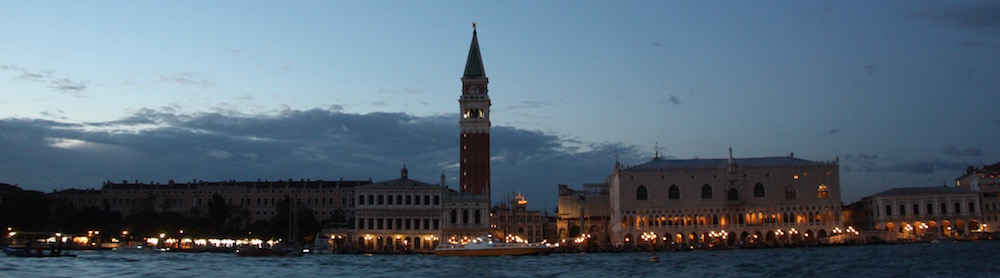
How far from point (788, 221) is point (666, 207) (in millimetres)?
11647

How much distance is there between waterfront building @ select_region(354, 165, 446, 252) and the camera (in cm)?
8825

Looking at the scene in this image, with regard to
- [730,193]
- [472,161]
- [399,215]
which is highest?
[472,161]

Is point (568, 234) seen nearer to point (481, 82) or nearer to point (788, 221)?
point (481, 82)

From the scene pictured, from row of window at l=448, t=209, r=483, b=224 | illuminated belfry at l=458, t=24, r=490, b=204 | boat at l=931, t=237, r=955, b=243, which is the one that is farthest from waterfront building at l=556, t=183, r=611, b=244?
boat at l=931, t=237, r=955, b=243

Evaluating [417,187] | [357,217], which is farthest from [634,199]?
[357,217]

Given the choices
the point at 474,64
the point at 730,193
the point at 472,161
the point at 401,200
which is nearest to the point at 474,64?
the point at 474,64

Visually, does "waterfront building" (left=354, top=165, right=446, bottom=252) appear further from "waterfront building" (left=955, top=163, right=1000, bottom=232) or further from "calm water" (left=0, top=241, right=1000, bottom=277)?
"waterfront building" (left=955, top=163, right=1000, bottom=232)

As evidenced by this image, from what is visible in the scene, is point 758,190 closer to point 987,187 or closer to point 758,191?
point 758,191

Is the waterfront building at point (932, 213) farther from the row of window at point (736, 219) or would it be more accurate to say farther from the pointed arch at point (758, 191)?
the pointed arch at point (758, 191)

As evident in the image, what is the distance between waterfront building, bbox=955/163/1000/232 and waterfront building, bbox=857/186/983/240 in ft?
6.50

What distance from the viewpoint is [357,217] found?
8856 cm

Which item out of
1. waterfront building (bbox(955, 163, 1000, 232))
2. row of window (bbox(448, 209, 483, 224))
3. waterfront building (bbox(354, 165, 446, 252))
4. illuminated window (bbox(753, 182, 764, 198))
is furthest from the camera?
waterfront building (bbox(955, 163, 1000, 232))

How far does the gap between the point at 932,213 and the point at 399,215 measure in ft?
174

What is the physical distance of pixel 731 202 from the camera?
3467 inches
